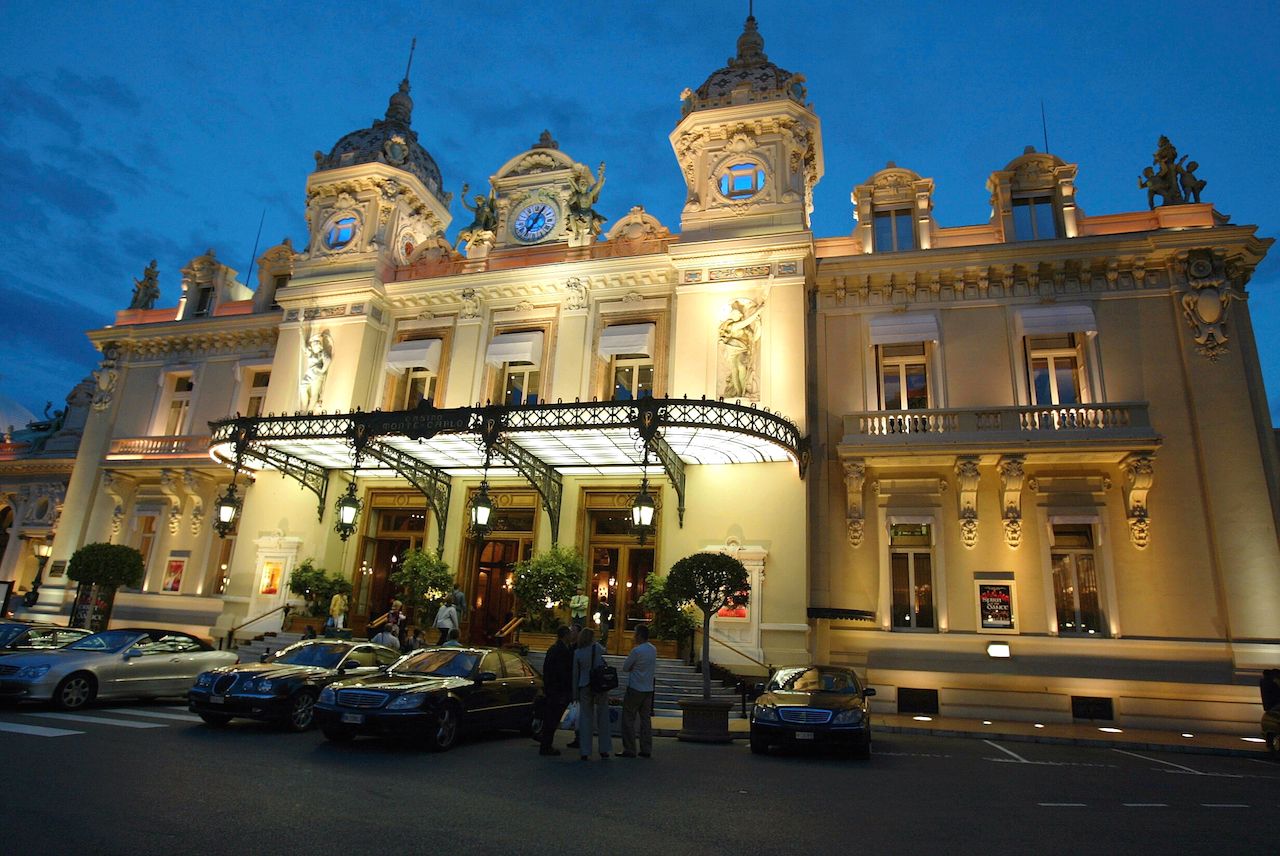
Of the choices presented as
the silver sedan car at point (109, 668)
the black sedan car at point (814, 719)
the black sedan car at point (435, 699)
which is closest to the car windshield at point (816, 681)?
the black sedan car at point (814, 719)

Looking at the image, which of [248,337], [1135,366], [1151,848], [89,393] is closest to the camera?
[1151,848]

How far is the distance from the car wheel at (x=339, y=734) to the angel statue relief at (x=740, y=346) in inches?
468

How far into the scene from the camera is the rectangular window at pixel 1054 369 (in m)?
19.6

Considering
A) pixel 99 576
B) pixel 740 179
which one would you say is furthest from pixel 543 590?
pixel 99 576

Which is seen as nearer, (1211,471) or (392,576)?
(1211,471)

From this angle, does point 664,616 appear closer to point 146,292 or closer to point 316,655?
point 316,655

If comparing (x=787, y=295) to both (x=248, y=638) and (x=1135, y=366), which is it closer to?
(x=1135, y=366)

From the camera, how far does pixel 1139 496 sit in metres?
17.5

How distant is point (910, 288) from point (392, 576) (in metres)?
16.0

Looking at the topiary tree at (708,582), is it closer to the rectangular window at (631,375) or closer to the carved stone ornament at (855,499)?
the carved stone ornament at (855,499)

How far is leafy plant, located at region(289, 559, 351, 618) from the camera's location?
20.7 m

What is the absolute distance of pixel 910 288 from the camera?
67.9 feet

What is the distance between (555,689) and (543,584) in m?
8.03

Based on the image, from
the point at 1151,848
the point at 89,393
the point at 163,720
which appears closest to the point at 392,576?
the point at 163,720
